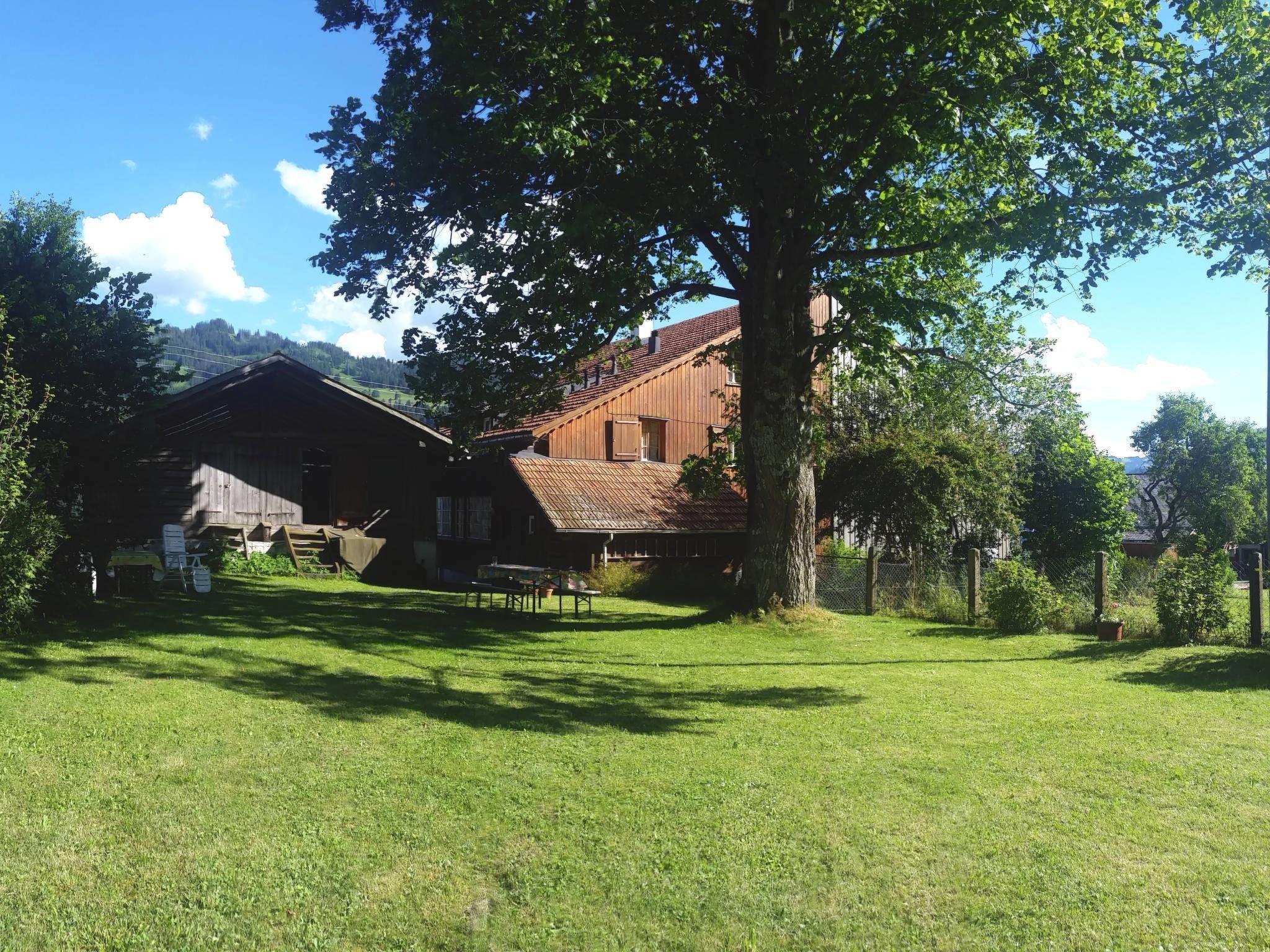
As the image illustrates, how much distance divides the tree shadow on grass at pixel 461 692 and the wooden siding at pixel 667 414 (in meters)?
16.5

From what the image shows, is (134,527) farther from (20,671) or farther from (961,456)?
(961,456)

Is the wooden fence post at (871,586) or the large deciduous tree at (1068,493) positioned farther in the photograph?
the large deciduous tree at (1068,493)

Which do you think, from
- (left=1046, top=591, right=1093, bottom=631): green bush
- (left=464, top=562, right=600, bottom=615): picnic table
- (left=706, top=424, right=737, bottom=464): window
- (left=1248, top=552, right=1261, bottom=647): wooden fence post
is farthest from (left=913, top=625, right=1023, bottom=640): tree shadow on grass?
(left=706, top=424, right=737, bottom=464): window

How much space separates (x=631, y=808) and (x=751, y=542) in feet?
34.1

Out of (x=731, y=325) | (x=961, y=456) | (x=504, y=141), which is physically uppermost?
(x=731, y=325)

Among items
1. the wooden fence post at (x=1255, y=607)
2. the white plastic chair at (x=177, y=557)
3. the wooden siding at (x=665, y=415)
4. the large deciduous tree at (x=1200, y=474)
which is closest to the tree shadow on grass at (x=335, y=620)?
the white plastic chair at (x=177, y=557)

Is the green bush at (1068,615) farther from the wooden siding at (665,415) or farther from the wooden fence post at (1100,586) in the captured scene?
the wooden siding at (665,415)

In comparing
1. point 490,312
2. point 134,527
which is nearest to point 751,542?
point 490,312

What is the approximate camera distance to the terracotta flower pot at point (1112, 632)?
14.4 meters

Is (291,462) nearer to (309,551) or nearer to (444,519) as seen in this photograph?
(309,551)

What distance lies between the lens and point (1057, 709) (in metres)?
9.07

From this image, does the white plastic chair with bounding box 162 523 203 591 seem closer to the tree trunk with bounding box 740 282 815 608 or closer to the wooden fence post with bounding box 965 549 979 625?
the tree trunk with bounding box 740 282 815 608

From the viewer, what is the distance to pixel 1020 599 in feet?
51.6

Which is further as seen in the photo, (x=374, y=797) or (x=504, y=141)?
(x=504, y=141)
